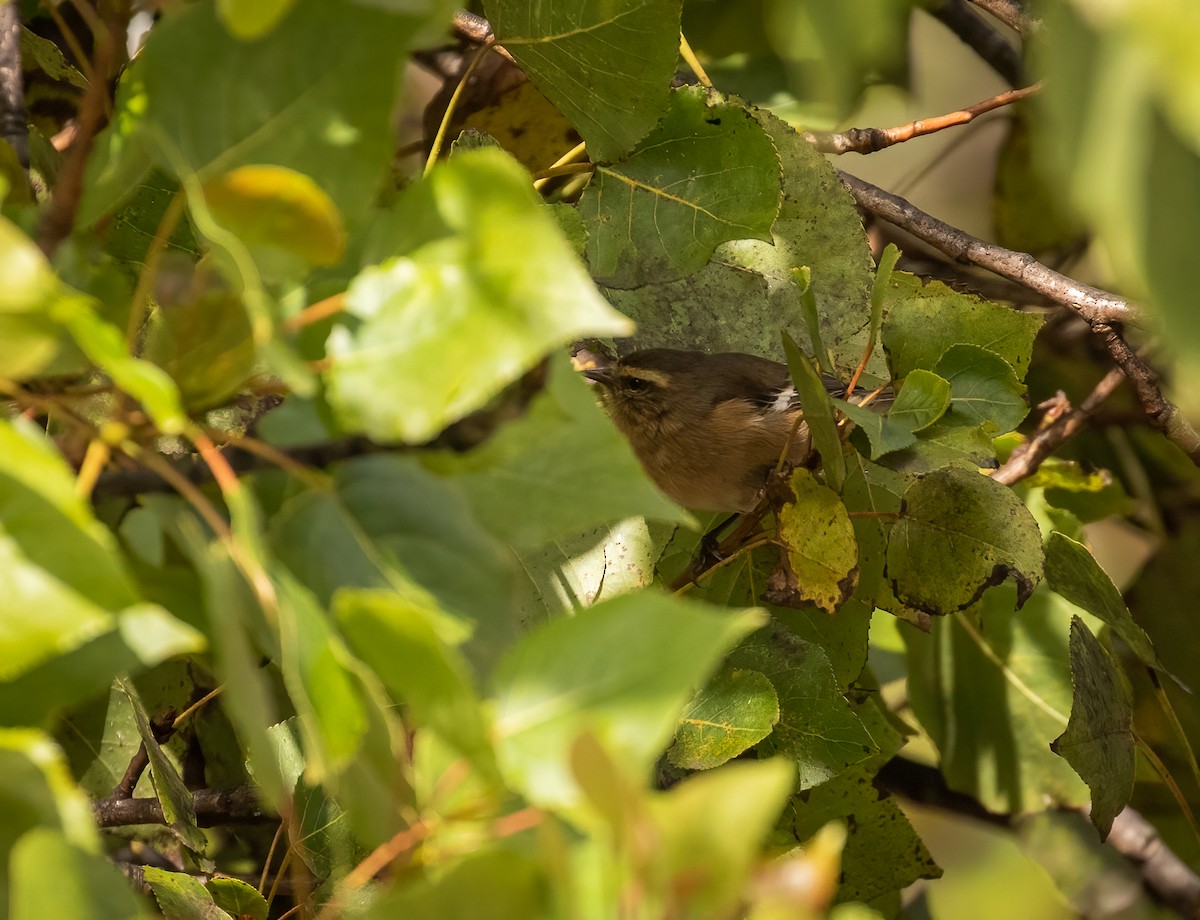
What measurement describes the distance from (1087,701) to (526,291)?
3.34 ft

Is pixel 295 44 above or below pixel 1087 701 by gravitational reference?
above

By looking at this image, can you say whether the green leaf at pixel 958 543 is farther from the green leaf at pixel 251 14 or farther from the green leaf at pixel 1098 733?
the green leaf at pixel 251 14

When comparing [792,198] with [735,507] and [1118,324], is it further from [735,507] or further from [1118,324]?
[735,507]

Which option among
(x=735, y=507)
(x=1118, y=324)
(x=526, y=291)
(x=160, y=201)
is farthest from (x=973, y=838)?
(x=526, y=291)

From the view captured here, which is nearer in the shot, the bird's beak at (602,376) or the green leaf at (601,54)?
the green leaf at (601,54)

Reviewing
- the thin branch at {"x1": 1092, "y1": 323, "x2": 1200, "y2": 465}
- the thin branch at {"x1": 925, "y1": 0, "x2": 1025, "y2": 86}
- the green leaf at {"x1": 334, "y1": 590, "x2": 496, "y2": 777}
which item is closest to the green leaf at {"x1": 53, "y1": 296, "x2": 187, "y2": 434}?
the green leaf at {"x1": 334, "y1": 590, "x2": 496, "y2": 777}

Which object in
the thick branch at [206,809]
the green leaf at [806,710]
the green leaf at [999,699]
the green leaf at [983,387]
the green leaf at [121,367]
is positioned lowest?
the green leaf at [999,699]

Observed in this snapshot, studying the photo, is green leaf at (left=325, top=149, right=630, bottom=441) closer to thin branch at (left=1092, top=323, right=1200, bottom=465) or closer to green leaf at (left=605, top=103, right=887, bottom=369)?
green leaf at (left=605, top=103, right=887, bottom=369)

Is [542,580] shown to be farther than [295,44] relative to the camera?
Yes

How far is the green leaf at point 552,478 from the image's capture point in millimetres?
633

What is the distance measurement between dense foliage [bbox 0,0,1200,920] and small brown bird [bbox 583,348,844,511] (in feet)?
3.27

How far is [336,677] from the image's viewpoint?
0.52 m

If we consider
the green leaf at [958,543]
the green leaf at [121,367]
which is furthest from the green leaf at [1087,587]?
the green leaf at [121,367]

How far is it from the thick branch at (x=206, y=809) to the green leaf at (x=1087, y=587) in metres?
1.03
